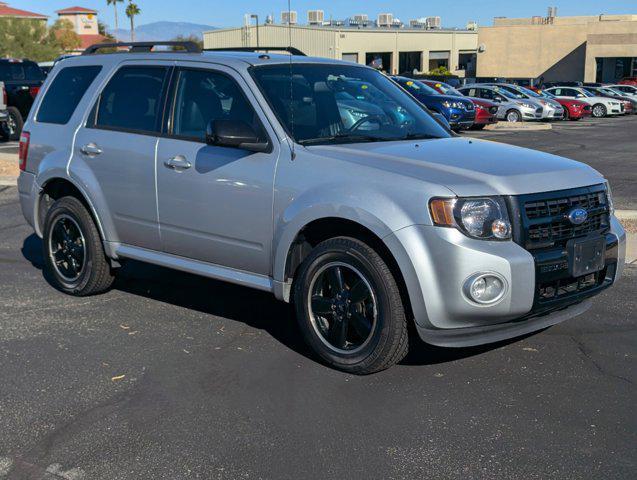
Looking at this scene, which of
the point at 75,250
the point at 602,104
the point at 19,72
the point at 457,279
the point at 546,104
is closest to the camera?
the point at 457,279

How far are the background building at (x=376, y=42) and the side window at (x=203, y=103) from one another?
57.5 metres

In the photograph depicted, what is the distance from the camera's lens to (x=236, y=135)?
16.6 feet

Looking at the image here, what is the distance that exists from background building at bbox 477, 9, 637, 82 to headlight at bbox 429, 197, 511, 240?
2566 inches

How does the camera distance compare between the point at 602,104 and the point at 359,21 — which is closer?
the point at 602,104

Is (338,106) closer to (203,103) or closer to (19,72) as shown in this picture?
(203,103)

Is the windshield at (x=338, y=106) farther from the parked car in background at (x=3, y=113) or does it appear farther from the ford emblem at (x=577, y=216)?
the parked car in background at (x=3, y=113)

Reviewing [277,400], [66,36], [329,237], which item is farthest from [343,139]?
[66,36]

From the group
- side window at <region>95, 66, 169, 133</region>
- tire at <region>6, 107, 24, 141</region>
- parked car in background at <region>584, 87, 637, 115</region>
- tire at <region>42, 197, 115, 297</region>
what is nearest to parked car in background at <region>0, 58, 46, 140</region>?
tire at <region>6, 107, 24, 141</region>

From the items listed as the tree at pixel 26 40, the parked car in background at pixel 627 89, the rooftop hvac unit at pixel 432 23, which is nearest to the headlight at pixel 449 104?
the parked car in background at pixel 627 89

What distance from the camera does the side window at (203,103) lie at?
5488mm

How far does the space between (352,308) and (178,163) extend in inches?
66.2

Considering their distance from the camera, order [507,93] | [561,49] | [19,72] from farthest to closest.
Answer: [561,49] < [507,93] < [19,72]

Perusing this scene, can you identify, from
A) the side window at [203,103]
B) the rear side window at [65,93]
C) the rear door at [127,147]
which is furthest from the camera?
the rear side window at [65,93]

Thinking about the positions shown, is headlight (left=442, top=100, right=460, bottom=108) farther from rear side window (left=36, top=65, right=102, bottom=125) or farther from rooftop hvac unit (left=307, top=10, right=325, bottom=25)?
rooftop hvac unit (left=307, top=10, right=325, bottom=25)
